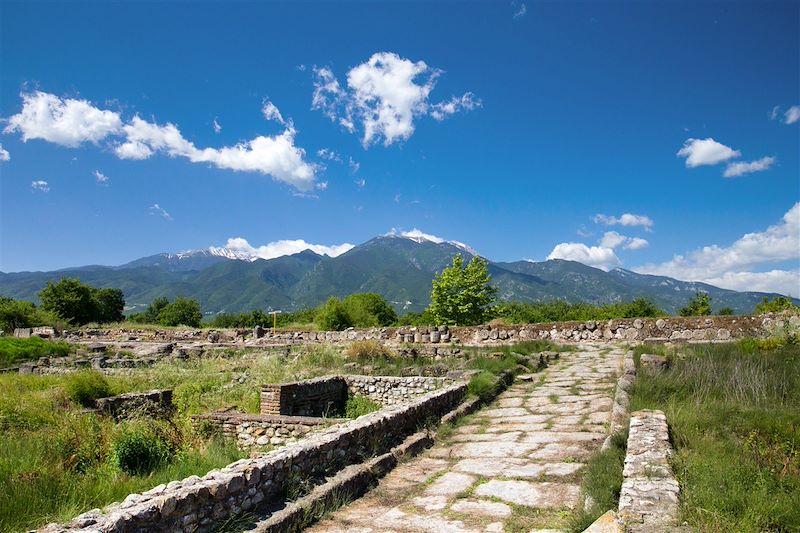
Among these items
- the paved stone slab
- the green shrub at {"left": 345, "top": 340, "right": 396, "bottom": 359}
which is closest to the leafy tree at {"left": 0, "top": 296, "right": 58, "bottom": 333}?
the green shrub at {"left": 345, "top": 340, "right": 396, "bottom": 359}

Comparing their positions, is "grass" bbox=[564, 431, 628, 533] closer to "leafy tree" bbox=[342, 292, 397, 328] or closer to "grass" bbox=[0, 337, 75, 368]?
"grass" bbox=[0, 337, 75, 368]

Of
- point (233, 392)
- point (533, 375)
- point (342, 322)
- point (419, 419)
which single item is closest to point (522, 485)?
point (419, 419)

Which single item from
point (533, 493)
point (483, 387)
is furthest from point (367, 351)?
point (533, 493)

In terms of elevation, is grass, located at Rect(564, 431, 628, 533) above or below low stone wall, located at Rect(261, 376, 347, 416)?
above

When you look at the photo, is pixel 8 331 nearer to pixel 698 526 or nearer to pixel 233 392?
pixel 233 392

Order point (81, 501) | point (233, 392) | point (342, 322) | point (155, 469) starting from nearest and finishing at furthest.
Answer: point (81, 501), point (155, 469), point (233, 392), point (342, 322)

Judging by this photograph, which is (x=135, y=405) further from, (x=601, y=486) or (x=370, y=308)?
(x=370, y=308)

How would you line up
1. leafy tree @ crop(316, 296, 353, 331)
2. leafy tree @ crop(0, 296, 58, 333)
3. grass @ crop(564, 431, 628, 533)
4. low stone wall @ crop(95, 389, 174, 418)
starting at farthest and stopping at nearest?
1. leafy tree @ crop(316, 296, 353, 331)
2. leafy tree @ crop(0, 296, 58, 333)
3. low stone wall @ crop(95, 389, 174, 418)
4. grass @ crop(564, 431, 628, 533)

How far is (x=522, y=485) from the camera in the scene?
5.19m

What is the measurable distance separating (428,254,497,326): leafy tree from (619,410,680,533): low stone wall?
111ft

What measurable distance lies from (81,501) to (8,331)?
36266 mm

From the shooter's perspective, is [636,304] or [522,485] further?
[636,304]

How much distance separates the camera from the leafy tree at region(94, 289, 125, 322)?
202ft

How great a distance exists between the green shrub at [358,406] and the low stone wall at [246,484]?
4.22 metres
